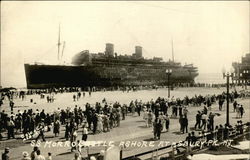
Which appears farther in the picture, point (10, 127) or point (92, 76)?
point (92, 76)

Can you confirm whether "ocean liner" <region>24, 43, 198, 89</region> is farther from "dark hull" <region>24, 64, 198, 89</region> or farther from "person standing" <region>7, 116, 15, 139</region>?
"person standing" <region>7, 116, 15, 139</region>

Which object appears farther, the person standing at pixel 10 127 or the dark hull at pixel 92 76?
the dark hull at pixel 92 76

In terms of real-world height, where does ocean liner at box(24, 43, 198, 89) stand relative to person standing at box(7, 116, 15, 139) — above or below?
above

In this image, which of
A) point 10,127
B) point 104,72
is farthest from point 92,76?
point 10,127

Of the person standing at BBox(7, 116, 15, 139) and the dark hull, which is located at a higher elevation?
the dark hull

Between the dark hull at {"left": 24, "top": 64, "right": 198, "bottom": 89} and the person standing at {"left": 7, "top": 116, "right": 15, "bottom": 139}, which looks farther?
the dark hull at {"left": 24, "top": 64, "right": 198, "bottom": 89}

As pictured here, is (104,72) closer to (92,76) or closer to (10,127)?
(92,76)

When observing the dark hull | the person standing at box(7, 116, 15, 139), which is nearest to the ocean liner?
the dark hull

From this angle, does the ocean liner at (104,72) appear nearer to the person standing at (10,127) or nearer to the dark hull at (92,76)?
the dark hull at (92,76)

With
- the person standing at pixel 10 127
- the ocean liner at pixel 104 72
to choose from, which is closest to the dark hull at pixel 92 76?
the ocean liner at pixel 104 72
